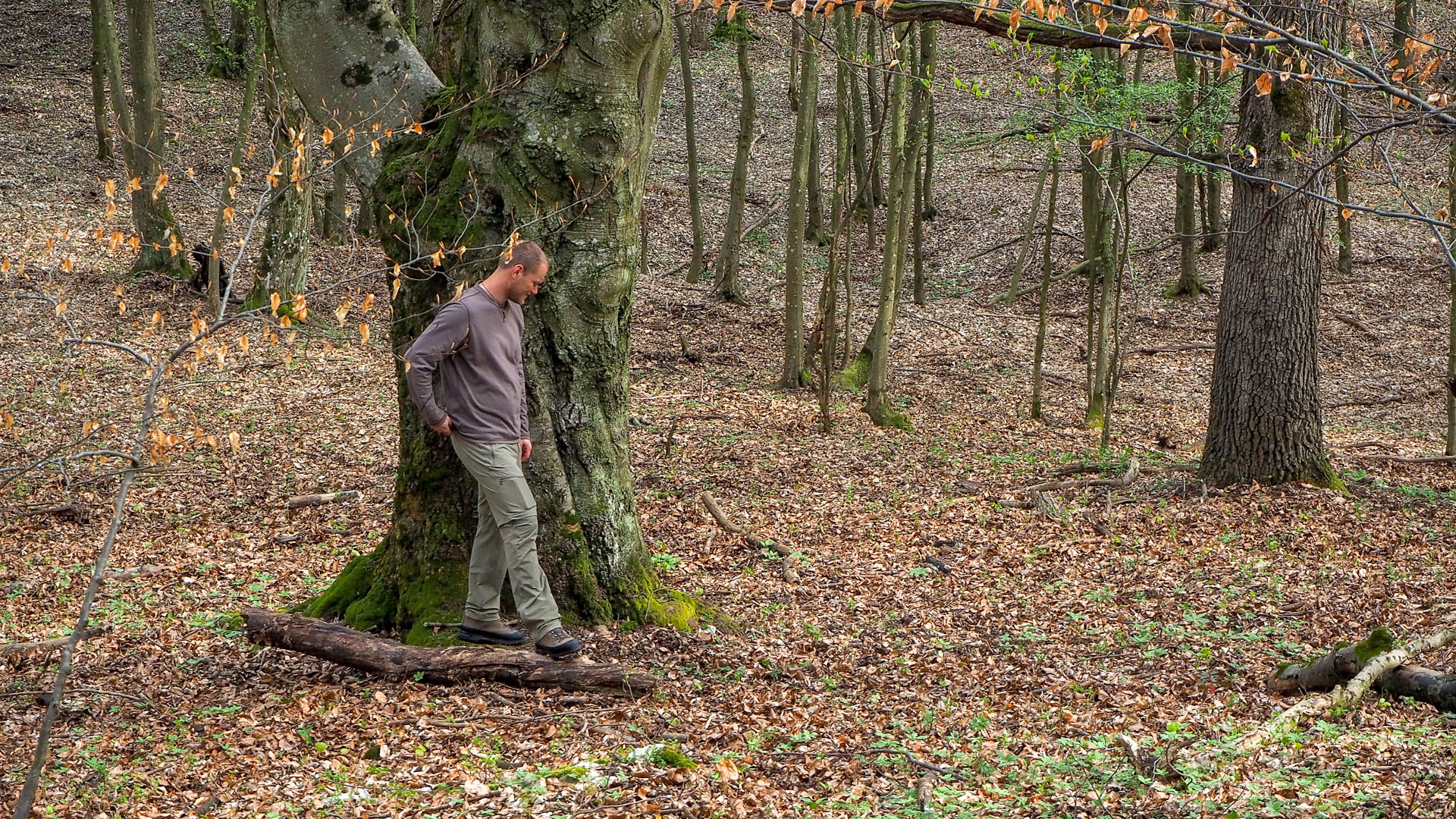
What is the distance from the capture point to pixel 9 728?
489 cm

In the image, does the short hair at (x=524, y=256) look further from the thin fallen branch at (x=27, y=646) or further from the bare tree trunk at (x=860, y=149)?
the bare tree trunk at (x=860, y=149)

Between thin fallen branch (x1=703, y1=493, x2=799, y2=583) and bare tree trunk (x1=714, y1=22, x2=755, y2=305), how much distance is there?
10181 mm

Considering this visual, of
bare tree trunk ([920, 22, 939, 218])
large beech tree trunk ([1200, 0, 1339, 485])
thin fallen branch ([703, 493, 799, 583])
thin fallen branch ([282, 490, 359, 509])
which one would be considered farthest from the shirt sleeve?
large beech tree trunk ([1200, 0, 1339, 485])

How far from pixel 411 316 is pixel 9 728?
2.66 m

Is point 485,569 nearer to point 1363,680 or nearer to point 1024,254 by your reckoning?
point 1363,680

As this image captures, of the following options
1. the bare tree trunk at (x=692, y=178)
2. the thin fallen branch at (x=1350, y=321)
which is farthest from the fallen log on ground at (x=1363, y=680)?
the thin fallen branch at (x=1350, y=321)

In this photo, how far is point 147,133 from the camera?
50.5 feet

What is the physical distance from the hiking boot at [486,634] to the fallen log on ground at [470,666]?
10 centimetres

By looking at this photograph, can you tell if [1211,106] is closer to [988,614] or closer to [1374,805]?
[988,614]

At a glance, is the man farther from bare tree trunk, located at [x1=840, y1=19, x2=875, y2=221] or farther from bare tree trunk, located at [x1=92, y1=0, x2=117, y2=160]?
bare tree trunk, located at [x1=840, y1=19, x2=875, y2=221]

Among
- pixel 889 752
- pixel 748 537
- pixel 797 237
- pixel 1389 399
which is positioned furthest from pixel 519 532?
pixel 1389 399

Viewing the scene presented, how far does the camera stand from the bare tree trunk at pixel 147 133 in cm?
1541

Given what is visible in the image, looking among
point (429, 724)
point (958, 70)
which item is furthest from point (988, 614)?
point (958, 70)

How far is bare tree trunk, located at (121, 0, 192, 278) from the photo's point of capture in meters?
15.4
